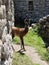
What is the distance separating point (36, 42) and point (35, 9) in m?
9.59

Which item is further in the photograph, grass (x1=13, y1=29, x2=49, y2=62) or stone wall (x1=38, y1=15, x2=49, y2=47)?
stone wall (x1=38, y1=15, x2=49, y2=47)

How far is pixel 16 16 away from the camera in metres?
24.9

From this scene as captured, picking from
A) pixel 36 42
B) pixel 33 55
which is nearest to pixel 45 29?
pixel 36 42

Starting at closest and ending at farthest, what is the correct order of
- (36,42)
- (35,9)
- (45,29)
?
(36,42) < (45,29) < (35,9)

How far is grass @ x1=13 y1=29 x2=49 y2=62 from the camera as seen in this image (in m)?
12.9

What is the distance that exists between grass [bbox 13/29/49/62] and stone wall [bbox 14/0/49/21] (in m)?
6.13

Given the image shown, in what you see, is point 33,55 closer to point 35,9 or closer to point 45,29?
point 45,29

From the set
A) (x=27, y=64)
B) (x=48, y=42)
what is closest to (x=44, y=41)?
(x=48, y=42)

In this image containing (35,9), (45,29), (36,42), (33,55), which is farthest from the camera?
(35,9)

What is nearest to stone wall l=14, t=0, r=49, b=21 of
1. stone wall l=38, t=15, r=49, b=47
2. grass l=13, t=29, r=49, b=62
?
grass l=13, t=29, r=49, b=62

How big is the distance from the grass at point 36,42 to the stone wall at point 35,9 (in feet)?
20.1

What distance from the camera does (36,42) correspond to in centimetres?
1602

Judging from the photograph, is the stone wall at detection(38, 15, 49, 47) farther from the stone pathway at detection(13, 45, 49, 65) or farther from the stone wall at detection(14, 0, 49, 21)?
the stone wall at detection(14, 0, 49, 21)

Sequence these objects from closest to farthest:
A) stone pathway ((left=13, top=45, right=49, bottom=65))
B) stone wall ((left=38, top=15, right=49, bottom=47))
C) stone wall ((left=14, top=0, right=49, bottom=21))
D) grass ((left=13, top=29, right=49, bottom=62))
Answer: stone pathway ((left=13, top=45, right=49, bottom=65)), grass ((left=13, top=29, right=49, bottom=62)), stone wall ((left=38, top=15, right=49, bottom=47)), stone wall ((left=14, top=0, right=49, bottom=21))
